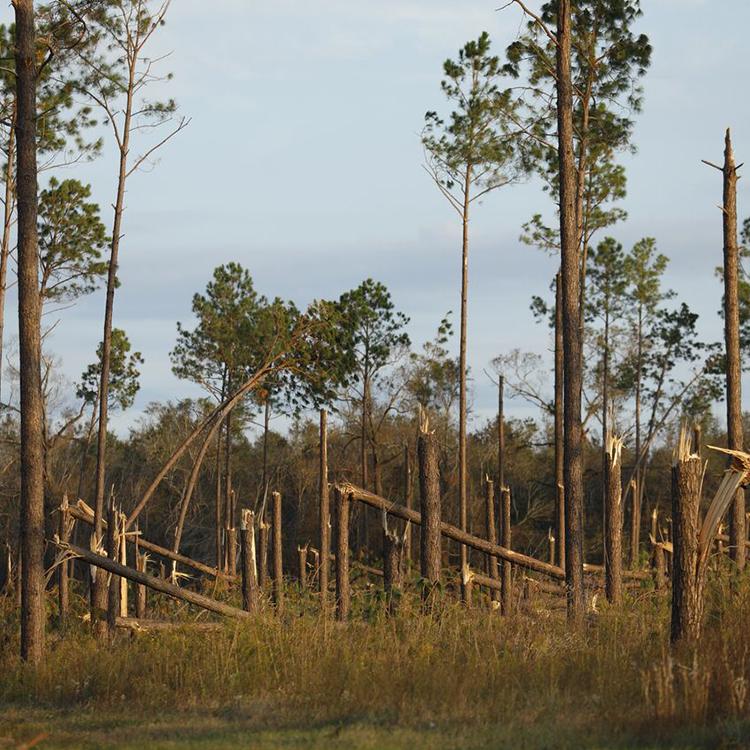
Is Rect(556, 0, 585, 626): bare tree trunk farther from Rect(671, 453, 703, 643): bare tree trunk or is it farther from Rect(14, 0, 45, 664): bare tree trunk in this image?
Rect(14, 0, 45, 664): bare tree trunk

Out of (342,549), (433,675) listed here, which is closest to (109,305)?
(342,549)

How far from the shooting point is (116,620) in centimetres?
1354

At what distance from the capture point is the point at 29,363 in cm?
1235

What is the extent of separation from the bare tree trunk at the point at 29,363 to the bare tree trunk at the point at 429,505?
405cm

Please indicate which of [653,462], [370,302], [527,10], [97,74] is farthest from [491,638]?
[653,462]

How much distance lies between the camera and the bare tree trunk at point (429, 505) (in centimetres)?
1326

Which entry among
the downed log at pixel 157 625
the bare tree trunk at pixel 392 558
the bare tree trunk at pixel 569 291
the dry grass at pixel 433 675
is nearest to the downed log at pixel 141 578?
the downed log at pixel 157 625

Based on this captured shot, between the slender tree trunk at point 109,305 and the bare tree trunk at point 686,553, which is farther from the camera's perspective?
the slender tree trunk at point 109,305

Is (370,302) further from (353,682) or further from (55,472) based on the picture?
(353,682)

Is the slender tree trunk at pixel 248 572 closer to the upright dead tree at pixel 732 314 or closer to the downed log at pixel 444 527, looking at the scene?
the downed log at pixel 444 527

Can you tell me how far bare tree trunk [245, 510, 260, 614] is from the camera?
1384 centimetres

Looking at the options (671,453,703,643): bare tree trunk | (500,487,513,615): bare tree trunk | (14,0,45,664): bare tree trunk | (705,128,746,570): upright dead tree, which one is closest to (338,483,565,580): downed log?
(500,487,513,615): bare tree trunk

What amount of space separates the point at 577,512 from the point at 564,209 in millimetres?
4069

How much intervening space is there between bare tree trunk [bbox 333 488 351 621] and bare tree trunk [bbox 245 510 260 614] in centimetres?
105
